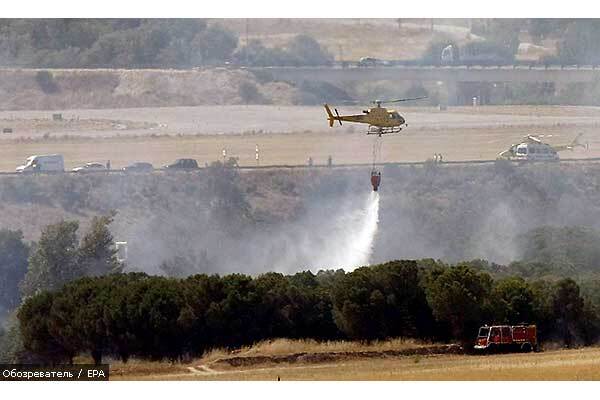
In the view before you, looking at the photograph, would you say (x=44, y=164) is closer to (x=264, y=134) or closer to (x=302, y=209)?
(x=302, y=209)

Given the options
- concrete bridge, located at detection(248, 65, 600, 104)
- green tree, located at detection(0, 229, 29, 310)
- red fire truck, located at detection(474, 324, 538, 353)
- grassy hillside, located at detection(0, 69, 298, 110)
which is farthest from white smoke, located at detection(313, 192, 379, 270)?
red fire truck, located at detection(474, 324, 538, 353)

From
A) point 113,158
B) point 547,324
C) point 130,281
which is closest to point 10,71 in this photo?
point 113,158

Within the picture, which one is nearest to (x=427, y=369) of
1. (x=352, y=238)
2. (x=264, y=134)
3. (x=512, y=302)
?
(x=512, y=302)

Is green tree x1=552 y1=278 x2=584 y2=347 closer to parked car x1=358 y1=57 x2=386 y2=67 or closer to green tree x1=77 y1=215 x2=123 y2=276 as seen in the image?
green tree x1=77 y1=215 x2=123 y2=276

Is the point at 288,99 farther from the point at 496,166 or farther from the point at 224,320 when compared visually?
the point at 224,320

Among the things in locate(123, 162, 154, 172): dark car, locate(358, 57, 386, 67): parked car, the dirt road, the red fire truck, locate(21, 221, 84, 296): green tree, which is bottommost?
the dirt road

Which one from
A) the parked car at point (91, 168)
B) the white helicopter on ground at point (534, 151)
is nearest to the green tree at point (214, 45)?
the parked car at point (91, 168)

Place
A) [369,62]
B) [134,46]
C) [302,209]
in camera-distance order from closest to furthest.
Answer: [302,209], [369,62], [134,46]
